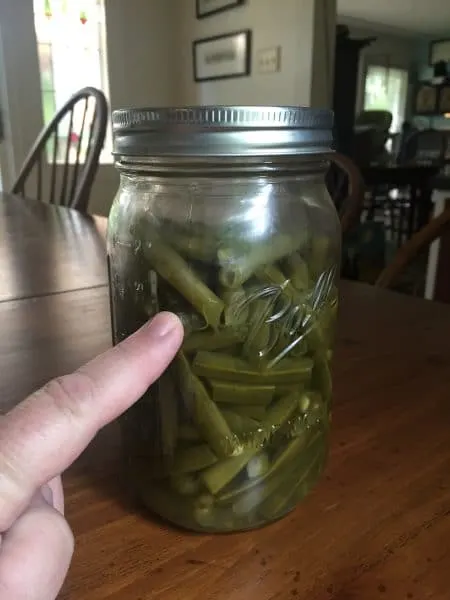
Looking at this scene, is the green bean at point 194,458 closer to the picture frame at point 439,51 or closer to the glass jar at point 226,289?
the glass jar at point 226,289

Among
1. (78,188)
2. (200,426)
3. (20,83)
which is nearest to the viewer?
(200,426)

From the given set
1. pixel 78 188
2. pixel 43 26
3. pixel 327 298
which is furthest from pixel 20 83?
pixel 327 298

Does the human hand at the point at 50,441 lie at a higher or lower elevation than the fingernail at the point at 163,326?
lower

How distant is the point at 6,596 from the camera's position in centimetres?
18

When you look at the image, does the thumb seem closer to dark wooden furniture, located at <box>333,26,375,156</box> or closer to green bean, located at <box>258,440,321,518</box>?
green bean, located at <box>258,440,321,518</box>

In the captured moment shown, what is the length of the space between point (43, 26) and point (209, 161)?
288cm

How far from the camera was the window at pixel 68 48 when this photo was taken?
276cm

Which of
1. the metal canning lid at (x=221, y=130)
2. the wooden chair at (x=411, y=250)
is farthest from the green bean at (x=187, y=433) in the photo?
the wooden chair at (x=411, y=250)

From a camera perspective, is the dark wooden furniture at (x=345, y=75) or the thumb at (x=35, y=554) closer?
the thumb at (x=35, y=554)

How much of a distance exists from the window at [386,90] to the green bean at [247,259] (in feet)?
21.9

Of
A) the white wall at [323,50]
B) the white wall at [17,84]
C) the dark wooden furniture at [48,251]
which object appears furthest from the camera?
the white wall at [17,84]

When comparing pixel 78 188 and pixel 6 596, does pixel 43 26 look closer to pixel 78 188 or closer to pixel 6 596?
pixel 78 188

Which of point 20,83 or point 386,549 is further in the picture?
point 20,83

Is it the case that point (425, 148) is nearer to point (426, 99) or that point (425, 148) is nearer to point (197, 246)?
point (426, 99)
